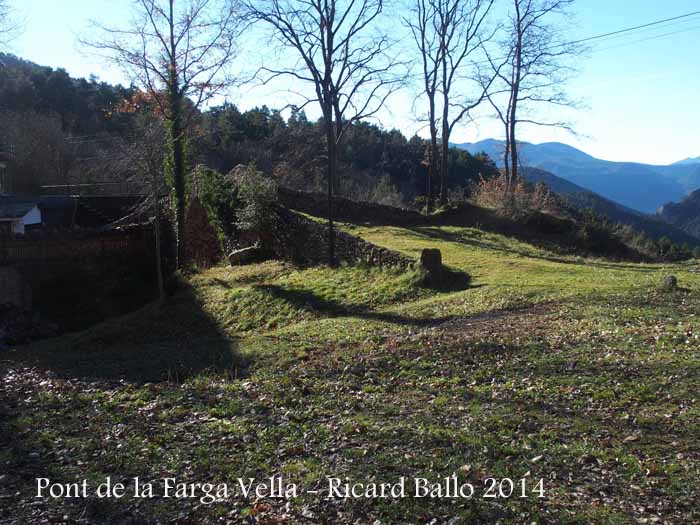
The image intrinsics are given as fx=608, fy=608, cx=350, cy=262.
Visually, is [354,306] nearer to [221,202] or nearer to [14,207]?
[221,202]

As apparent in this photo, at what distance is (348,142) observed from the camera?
5488 cm

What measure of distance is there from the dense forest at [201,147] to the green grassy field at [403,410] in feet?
69.7

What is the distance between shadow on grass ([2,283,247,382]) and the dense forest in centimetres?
1653

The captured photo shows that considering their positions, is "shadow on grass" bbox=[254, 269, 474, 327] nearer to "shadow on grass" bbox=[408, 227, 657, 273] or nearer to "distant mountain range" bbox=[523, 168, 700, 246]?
"shadow on grass" bbox=[408, 227, 657, 273]

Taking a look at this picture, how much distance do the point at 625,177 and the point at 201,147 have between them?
70377 mm

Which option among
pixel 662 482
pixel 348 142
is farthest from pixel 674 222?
pixel 662 482

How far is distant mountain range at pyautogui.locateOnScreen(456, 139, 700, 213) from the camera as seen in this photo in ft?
266

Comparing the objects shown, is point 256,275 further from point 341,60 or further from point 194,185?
point 341,60

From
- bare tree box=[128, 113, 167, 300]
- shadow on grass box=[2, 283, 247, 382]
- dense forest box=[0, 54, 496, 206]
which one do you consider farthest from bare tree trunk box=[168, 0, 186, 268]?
dense forest box=[0, 54, 496, 206]

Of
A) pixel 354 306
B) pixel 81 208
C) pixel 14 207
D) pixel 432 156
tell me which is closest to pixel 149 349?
pixel 354 306

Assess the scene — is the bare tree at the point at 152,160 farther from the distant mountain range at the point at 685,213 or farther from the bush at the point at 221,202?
the distant mountain range at the point at 685,213

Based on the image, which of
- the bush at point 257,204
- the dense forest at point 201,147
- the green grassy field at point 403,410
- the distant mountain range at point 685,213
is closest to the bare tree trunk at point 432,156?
the dense forest at point 201,147

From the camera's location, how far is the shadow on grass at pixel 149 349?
35.2ft

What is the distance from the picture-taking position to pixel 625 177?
291 ft
